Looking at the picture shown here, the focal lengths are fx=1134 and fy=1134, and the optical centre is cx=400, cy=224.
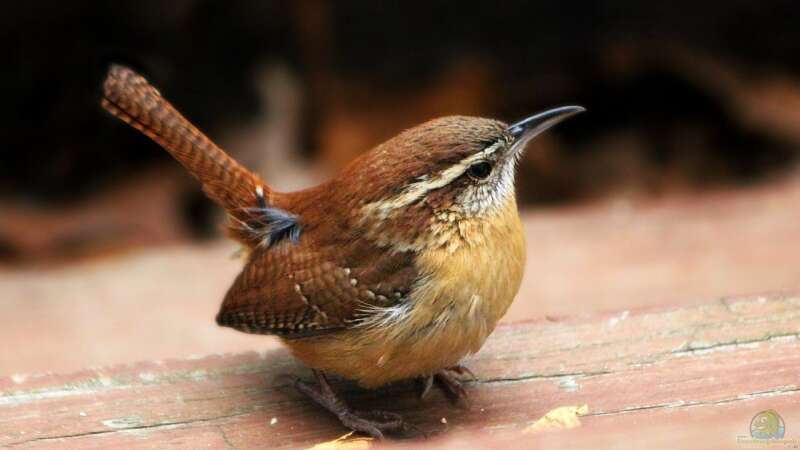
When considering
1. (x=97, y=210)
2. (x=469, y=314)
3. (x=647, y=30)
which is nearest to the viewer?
(x=469, y=314)

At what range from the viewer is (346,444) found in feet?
11.5

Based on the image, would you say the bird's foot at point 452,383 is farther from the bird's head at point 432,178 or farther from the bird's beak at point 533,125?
the bird's beak at point 533,125

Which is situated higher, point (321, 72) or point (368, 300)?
point (321, 72)

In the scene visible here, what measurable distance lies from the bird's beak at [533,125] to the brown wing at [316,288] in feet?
1.75

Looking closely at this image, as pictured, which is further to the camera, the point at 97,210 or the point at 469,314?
the point at 97,210

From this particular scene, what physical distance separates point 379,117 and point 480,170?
4.59m

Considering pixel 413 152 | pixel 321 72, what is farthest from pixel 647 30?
pixel 413 152

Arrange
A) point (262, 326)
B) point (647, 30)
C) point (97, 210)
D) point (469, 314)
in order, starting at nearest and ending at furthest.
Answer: point (469, 314) < point (262, 326) < point (97, 210) < point (647, 30)

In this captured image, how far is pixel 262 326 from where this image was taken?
3.62m

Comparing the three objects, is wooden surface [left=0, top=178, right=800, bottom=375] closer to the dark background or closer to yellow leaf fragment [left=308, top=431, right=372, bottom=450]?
the dark background

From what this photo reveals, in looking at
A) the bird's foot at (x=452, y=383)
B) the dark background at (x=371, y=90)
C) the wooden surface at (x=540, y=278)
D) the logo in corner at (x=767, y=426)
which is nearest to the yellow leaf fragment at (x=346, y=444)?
the bird's foot at (x=452, y=383)

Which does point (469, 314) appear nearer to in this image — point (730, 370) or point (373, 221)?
point (373, 221)

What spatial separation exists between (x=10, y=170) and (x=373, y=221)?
16.0 feet

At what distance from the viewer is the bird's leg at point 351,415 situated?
11.7 ft
